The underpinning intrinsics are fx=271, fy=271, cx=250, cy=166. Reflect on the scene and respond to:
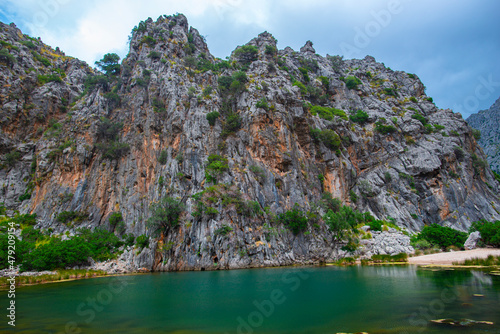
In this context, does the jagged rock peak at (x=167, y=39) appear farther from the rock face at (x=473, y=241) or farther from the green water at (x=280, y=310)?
the rock face at (x=473, y=241)

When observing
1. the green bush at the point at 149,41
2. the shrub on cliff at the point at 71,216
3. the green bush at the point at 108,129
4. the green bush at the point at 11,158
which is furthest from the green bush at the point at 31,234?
the green bush at the point at 149,41

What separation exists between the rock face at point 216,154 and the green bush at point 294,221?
144 centimetres

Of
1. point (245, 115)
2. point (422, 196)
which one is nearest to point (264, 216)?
point (245, 115)

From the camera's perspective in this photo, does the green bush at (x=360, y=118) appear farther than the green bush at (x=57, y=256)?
Yes

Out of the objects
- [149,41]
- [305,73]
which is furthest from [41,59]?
[305,73]

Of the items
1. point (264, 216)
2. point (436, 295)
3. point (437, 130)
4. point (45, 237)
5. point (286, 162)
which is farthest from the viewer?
point (437, 130)

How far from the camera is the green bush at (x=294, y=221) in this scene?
170 feet

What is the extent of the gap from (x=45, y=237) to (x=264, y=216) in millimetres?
45725

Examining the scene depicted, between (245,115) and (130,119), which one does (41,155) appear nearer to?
(130,119)

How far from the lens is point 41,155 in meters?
67.5

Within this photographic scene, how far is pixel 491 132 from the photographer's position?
463 feet

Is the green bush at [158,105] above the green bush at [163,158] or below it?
above

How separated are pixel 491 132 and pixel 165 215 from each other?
560 feet

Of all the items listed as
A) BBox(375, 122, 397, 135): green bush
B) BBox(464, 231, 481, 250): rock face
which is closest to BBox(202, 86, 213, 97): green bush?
BBox(375, 122, 397, 135): green bush
